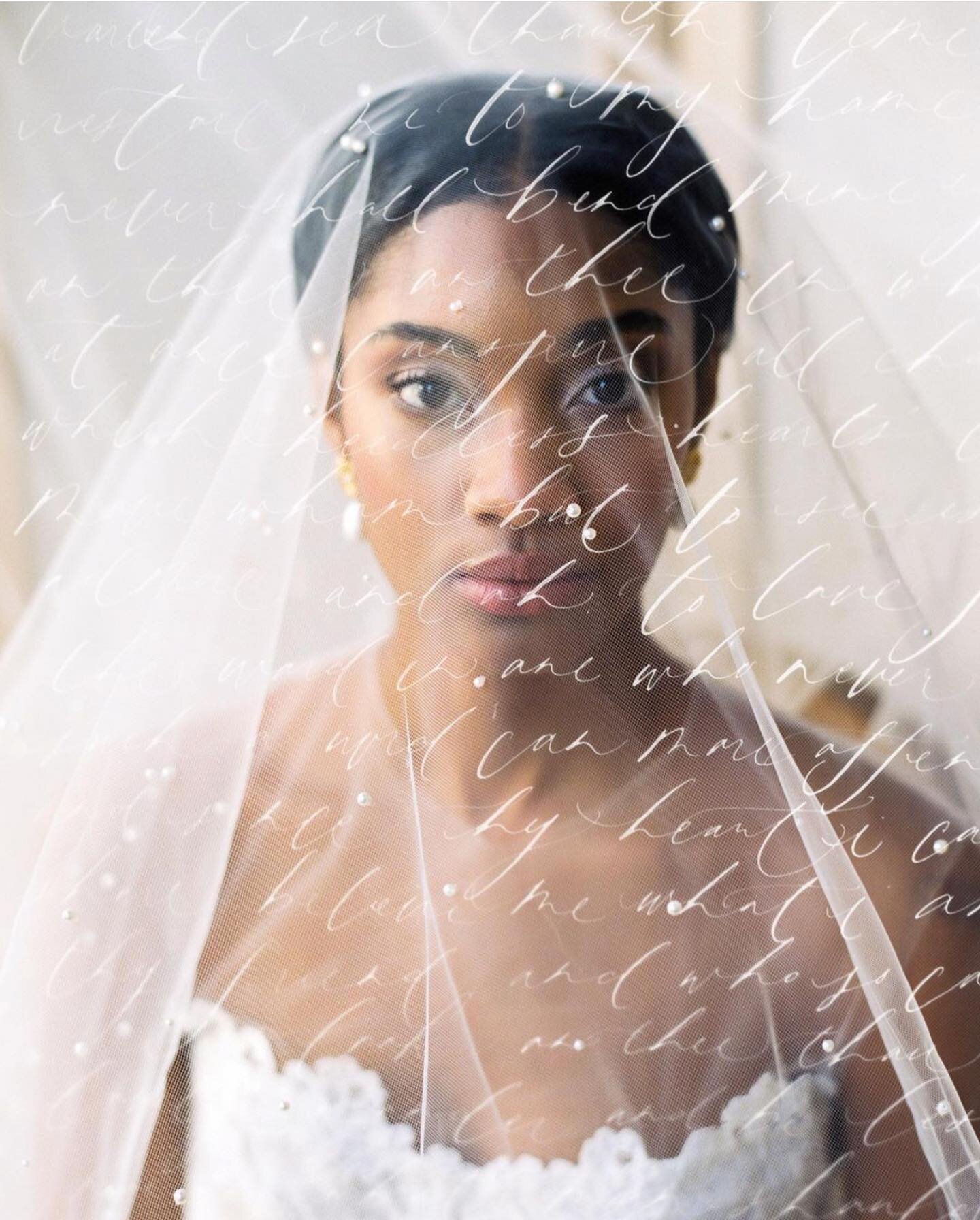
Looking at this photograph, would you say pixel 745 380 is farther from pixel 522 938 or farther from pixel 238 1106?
pixel 238 1106

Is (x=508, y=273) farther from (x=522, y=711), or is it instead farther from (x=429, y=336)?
(x=522, y=711)

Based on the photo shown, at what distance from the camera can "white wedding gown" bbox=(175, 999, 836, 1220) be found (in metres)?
0.58

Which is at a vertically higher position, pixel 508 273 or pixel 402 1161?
pixel 508 273

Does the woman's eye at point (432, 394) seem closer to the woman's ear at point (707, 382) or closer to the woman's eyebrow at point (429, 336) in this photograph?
the woman's eyebrow at point (429, 336)

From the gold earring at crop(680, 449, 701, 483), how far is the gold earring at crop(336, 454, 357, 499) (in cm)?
17

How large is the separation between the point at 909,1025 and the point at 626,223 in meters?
0.45

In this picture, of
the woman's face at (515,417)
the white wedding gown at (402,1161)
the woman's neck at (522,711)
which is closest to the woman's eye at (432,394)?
the woman's face at (515,417)

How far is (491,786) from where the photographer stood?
0.58 meters

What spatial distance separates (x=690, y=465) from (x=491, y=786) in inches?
8.0

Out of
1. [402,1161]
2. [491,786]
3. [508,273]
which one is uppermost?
[508,273]

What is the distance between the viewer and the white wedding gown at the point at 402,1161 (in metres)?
0.58

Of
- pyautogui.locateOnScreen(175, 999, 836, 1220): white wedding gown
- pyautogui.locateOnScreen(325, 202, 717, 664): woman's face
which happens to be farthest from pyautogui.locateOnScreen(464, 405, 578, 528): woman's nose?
pyautogui.locateOnScreen(175, 999, 836, 1220): white wedding gown

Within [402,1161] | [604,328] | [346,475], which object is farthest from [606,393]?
[402,1161]

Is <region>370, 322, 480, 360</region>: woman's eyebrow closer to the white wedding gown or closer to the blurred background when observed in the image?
the blurred background
